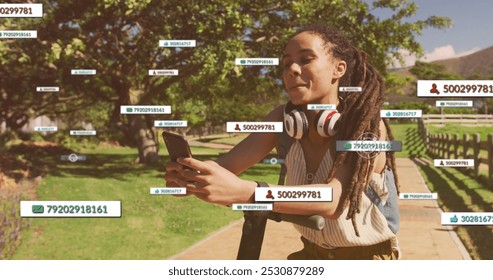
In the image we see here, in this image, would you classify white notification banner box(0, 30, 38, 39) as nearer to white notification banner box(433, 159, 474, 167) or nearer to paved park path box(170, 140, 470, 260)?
white notification banner box(433, 159, 474, 167)

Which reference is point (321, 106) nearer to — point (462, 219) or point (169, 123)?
point (462, 219)

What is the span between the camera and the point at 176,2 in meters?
16.1

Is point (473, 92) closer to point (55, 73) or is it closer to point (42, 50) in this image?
point (42, 50)

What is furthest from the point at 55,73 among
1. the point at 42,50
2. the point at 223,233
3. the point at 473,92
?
the point at 473,92

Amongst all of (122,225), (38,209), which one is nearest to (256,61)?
(38,209)

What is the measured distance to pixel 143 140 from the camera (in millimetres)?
23641

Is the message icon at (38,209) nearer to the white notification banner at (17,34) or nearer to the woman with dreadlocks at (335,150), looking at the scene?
the white notification banner at (17,34)

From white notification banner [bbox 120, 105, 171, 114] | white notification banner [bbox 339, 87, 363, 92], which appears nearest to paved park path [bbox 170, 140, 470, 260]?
white notification banner [bbox 120, 105, 171, 114]

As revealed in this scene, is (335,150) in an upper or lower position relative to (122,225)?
upper

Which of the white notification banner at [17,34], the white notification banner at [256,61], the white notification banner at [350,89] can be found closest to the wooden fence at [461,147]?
the white notification banner at [256,61]

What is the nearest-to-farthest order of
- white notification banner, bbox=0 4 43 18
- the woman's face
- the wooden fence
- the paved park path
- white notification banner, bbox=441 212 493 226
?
1. the woman's face
2. white notification banner, bbox=441 212 493 226
3. white notification banner, bbox=0 4 43 18
4. the paved park path
5. the wooden fence

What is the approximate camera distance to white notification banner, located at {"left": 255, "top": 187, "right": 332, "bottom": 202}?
247cm

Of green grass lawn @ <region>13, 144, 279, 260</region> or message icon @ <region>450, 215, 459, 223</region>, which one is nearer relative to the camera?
message icon @ <region>450, 215, 459, 223</region>

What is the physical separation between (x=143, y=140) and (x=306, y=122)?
70.2ft
